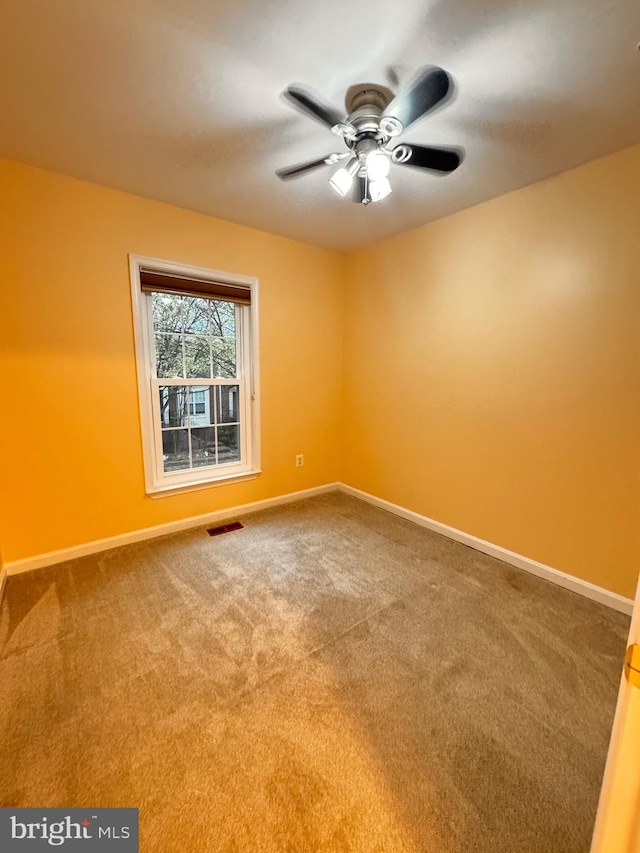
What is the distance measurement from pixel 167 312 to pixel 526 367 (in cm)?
260

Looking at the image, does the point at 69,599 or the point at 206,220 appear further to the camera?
the point at 206,220

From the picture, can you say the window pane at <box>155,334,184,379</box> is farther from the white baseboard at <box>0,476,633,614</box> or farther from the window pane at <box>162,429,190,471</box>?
the white baseboard at <box>0,476,633,614</box>

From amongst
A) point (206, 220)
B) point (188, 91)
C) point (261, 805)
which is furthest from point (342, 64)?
point (261, 805)

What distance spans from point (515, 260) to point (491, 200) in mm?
459

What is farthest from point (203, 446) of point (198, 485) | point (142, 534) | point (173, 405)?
point (142, 534)

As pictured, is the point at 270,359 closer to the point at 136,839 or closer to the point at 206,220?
the point at 206,220

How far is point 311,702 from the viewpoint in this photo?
1.45m

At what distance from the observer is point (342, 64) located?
1.37m

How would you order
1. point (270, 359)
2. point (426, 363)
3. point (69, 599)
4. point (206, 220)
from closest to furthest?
1. point (69, 599)
2. point (206, 220)
3. point (426, 363)
4. point (270, 359)

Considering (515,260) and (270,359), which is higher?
(515,260)

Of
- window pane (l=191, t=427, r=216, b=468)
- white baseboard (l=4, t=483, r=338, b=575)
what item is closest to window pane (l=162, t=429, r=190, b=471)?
window pane (l=191, t=427, r=216, b=468)

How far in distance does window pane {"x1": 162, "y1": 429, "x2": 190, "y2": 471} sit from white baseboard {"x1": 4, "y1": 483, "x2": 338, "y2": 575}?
0.45 m

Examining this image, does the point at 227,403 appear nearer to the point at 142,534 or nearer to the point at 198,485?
the point at 198,485

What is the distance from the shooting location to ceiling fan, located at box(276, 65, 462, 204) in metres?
1.22
